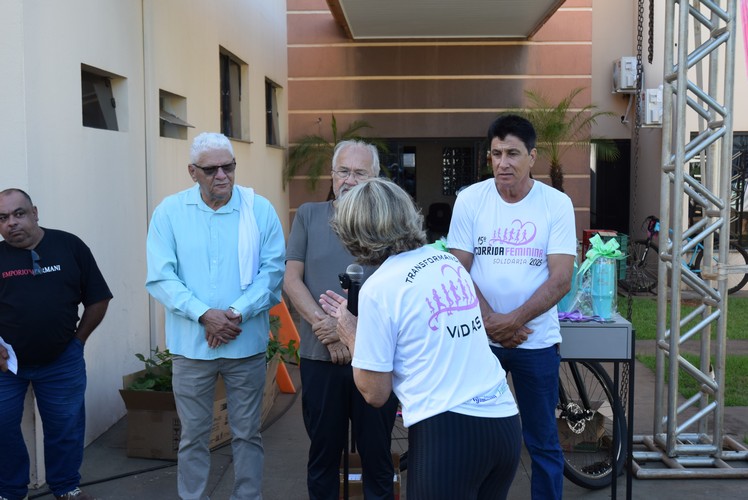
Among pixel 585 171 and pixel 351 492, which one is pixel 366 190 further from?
pixel 585 171

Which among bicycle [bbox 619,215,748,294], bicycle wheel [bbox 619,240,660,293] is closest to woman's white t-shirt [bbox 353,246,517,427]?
bicycle [bbox 619,215,748,294]

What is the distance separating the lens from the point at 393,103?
13547 millimetres

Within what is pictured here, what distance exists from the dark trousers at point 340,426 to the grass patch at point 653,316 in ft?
20.4

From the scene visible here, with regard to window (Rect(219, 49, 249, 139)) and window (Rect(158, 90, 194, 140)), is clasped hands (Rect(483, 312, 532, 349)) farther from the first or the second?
window (Rect(219, 49, 249, 139))

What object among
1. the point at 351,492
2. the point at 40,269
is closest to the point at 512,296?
the point at 351,492

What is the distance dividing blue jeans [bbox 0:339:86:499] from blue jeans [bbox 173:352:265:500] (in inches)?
24.1

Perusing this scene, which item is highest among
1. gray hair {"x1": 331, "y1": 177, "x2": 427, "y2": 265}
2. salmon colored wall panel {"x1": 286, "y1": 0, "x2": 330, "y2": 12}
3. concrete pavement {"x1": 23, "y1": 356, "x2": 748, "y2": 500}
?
salmon colored wall panel {"x1": 286, "y1": 0, "x2": 330, "y2": 12}

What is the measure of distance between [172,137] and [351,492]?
13.3ft

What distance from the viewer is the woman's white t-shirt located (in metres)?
2.25

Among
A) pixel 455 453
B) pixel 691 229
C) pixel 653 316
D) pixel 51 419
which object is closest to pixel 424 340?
pixel 455 453

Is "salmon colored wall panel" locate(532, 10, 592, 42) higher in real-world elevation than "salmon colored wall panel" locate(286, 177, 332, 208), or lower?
higher

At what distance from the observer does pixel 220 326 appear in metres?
3.63

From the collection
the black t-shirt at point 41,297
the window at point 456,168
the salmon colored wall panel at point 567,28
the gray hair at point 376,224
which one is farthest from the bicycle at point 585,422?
the window at point 456,168

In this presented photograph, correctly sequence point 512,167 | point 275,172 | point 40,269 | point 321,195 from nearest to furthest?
point 512,167
point 40,269
point 275,172
point 321,195
